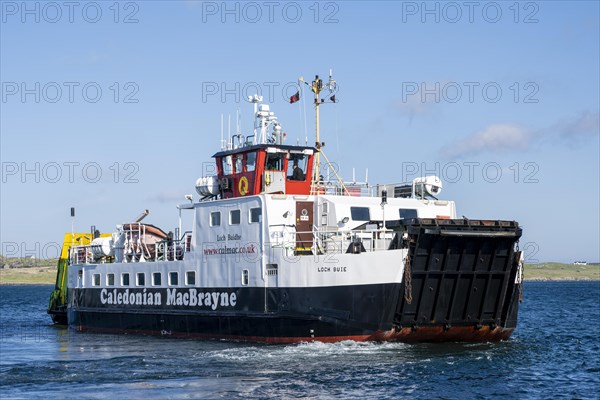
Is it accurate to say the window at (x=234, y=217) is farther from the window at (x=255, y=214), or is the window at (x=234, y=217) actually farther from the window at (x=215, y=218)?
the window at (x=215, y=218)

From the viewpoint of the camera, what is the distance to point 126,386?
2197cm

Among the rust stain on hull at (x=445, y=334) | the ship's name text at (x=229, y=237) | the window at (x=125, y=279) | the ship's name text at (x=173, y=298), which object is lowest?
the rust stain on hull at (x=445, y=334)

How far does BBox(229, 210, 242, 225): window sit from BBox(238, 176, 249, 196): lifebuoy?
125 centimetres

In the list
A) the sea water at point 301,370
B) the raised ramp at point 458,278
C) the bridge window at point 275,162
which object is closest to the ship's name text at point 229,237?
the bridge window at point 275,162

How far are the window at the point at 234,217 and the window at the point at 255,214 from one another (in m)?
0.63

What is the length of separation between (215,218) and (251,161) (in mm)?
2384

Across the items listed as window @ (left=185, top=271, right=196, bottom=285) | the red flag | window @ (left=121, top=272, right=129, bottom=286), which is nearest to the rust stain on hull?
window @ (left=185, top=271, right=196, bottom=285)

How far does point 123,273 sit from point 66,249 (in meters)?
9.88

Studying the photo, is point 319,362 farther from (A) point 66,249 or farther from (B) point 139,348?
(A) point 66,249

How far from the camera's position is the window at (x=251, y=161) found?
32016 millimetres

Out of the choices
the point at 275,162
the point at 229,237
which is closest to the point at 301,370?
the point at 229,237

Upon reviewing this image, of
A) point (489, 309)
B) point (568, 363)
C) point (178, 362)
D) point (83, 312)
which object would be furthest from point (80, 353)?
point (568, 363)

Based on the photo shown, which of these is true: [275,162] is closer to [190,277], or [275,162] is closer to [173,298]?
[190,277]

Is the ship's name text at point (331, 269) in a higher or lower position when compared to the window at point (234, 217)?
lower
